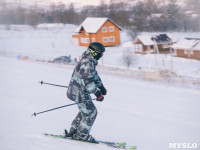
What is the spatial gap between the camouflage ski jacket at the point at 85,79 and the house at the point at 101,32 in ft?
95.8

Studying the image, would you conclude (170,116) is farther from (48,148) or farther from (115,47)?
(115,47)

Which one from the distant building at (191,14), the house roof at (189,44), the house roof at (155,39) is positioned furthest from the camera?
the distant building at (191,14)

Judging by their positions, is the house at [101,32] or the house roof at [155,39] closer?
the house roof at [155,39]

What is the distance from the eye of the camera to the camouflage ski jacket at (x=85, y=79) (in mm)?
3051

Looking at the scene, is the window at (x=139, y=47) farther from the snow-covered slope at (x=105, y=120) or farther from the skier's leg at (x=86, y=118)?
the skier's leg at (x=86, y=118)

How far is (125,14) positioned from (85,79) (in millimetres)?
35085

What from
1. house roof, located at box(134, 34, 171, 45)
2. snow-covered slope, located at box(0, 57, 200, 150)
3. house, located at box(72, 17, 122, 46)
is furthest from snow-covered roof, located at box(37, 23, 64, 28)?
snow-covered slope, located at box(0, 57, 200, 150)

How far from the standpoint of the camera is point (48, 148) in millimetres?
3020

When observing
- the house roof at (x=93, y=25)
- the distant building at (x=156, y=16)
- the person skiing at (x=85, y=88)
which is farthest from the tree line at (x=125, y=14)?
the person skiing at (x=85, y=88)

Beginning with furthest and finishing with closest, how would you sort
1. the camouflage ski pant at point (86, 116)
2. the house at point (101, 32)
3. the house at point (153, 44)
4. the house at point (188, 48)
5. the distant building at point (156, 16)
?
the distant building at point (156, 16), the house at point (101, 32), the house at point (153, 44), the house at point (188, 48), the camouflage ski pant at point (86, 116)

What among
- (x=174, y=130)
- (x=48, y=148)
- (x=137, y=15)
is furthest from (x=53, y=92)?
(x=137, y=15)

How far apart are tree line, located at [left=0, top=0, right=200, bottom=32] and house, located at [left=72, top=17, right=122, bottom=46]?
Answer: 9.08 ft

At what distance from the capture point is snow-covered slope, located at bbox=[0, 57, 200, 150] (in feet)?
10.9

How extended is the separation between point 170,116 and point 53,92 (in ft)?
9.84
